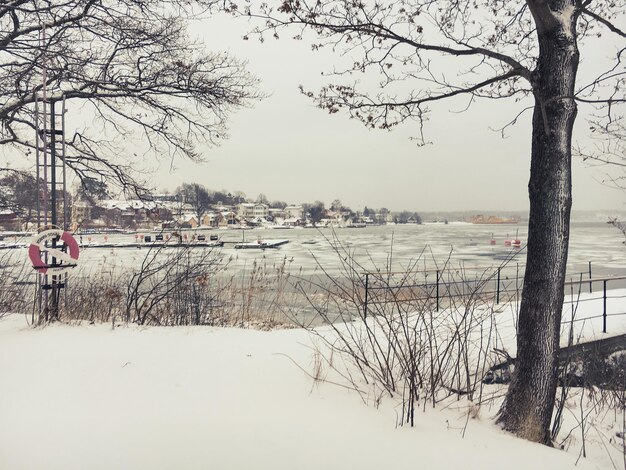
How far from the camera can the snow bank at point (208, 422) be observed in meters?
2.36

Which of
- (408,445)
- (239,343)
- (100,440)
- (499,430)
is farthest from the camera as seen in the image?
(239,343)

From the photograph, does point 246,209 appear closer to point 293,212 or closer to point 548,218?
point 293,212

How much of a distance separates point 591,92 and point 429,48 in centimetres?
168

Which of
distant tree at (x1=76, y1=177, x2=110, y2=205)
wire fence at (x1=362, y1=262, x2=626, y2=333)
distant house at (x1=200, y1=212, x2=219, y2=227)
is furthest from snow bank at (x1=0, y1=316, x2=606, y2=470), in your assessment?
distant house at (x1=200, y1=212, x2=219, y2=227)

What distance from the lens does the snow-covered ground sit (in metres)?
2.36

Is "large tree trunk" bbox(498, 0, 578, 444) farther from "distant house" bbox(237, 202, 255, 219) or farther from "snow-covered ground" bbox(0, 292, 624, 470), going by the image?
"distant house" bbox(237, 202, 255, 219)

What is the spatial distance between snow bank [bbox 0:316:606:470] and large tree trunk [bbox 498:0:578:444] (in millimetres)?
377

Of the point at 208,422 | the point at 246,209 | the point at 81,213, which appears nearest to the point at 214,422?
the point at 208,422

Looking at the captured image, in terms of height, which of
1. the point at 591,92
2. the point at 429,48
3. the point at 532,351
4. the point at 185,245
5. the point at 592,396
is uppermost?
the point at 429,48

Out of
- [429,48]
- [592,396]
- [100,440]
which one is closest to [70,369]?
[100,440]

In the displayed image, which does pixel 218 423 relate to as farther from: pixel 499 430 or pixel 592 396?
pixel 592 396

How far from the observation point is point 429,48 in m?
4.07

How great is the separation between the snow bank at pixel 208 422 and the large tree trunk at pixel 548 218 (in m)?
0.38

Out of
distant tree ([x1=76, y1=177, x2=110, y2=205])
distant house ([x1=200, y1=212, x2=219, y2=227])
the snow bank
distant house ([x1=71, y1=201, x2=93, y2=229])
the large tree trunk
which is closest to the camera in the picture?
the snow bank
